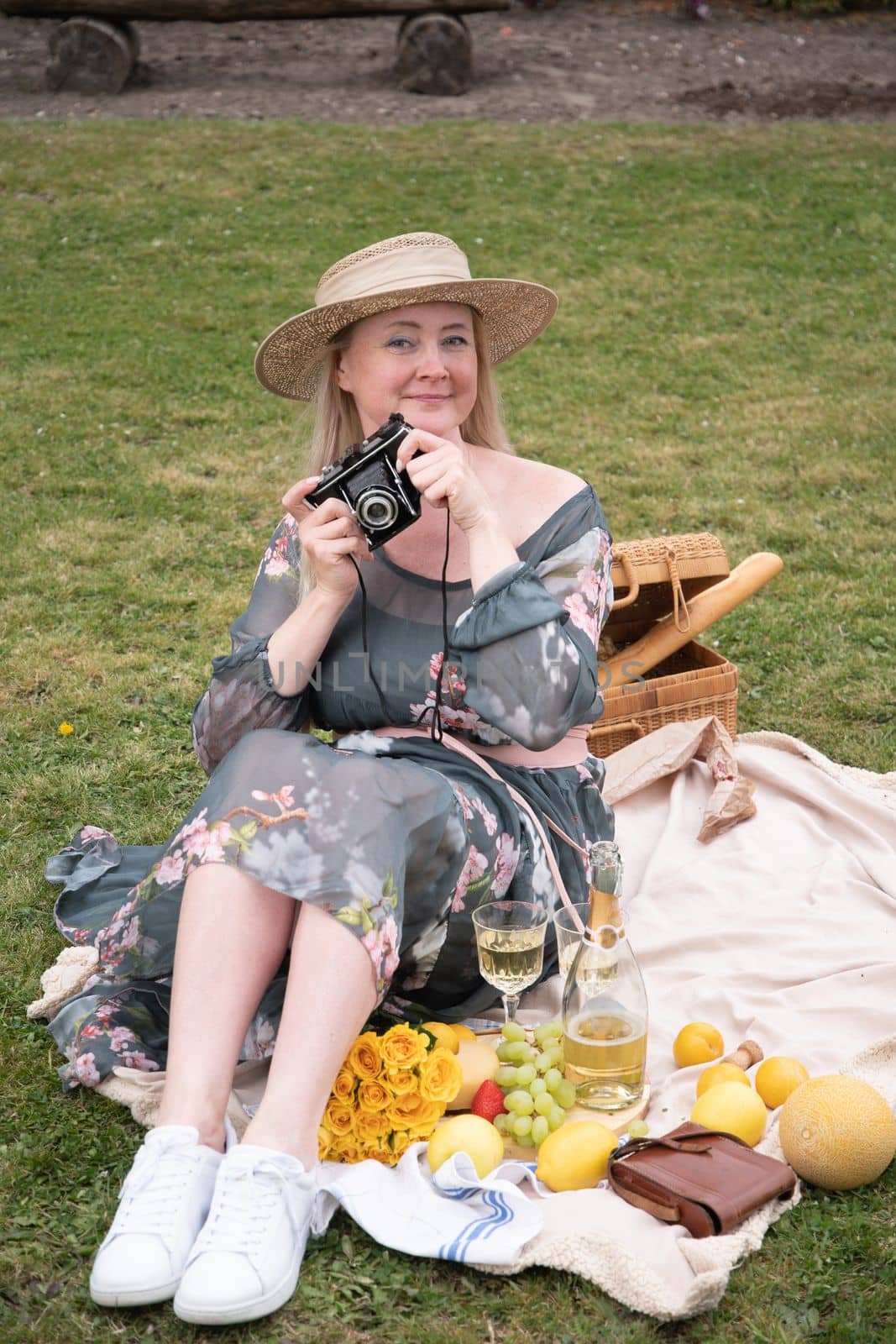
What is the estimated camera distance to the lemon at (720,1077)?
2793 millimetres

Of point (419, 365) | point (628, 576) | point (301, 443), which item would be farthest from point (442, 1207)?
point (301, 443)

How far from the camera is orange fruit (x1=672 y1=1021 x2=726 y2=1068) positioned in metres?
2.94

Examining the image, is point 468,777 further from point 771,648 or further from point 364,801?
point 771,648

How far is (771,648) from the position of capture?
515 cm

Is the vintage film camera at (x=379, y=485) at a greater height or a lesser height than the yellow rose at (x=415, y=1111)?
greater

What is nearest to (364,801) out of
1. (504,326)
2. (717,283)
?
(504,326)

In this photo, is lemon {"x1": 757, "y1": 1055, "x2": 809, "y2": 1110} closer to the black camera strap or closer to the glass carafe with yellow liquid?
the glass carafe with yellow liquid

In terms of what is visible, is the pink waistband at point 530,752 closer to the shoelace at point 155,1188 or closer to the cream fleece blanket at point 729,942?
the cream fleece blanket at point 729,942

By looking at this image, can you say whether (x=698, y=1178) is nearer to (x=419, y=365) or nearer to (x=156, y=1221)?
(x=156, y=1221)

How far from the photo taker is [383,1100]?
2639mm

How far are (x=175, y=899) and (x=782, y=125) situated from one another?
10018 mm

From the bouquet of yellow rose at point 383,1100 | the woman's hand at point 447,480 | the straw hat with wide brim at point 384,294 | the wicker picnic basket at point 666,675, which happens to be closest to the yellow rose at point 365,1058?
the bouquet of yellow rose at point 383,1100

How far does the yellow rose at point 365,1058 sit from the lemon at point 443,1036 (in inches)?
7.9

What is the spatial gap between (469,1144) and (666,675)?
198 cm
